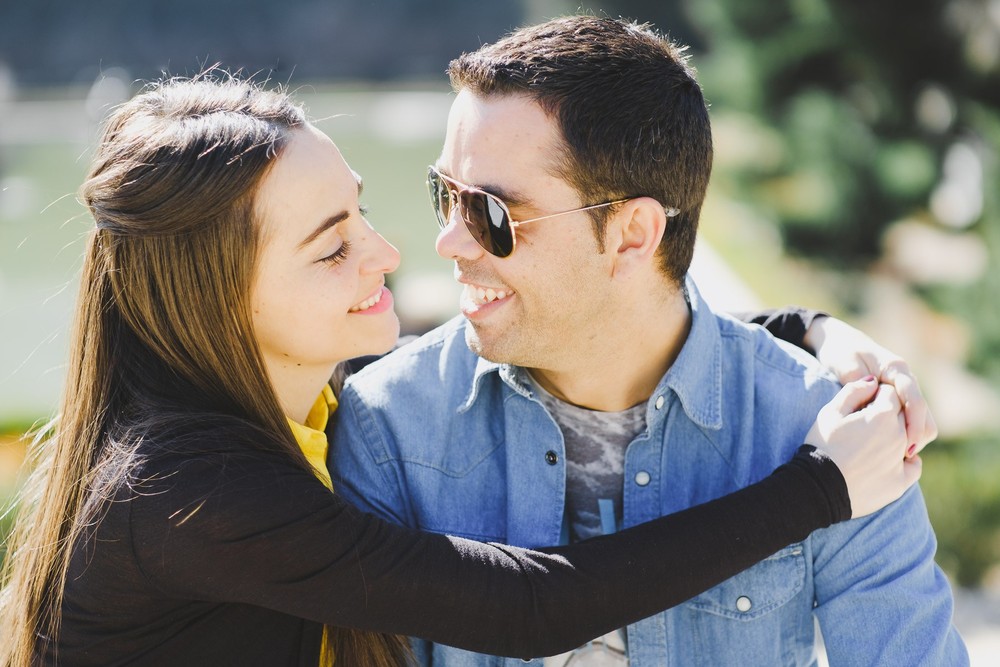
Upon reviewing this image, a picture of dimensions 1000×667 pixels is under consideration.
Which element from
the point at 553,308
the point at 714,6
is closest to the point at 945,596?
the point at 553,308

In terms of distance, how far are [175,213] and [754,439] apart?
1.35 meters

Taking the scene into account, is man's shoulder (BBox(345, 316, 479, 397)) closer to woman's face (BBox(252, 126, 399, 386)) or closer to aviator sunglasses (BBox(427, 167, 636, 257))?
woman's face (BBox(252, 126, 399, 386))

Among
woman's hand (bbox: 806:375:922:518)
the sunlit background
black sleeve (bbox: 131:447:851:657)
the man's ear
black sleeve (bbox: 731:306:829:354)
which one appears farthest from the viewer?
the sunlit background

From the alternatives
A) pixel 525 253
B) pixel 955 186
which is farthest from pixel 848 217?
pixel 525 253

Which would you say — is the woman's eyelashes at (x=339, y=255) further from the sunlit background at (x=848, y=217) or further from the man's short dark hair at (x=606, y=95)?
the sunlit background at (x=848, y=217)

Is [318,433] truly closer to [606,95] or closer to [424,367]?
[424,367]

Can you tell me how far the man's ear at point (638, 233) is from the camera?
258cm

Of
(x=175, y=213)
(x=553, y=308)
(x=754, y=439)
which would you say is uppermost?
(x=175, y=213)

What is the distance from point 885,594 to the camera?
2312mm

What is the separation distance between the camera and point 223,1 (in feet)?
108

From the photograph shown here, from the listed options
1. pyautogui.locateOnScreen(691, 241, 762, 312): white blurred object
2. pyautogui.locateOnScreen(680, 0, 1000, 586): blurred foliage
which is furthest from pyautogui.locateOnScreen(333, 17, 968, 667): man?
pyautogui.locateOnScreen(691, 241, 762, 312): white blurred object

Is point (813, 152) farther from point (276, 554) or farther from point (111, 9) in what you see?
point (111, 9)

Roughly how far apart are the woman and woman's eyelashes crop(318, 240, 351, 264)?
0.6 inches

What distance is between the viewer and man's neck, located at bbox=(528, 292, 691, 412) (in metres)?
2.59
